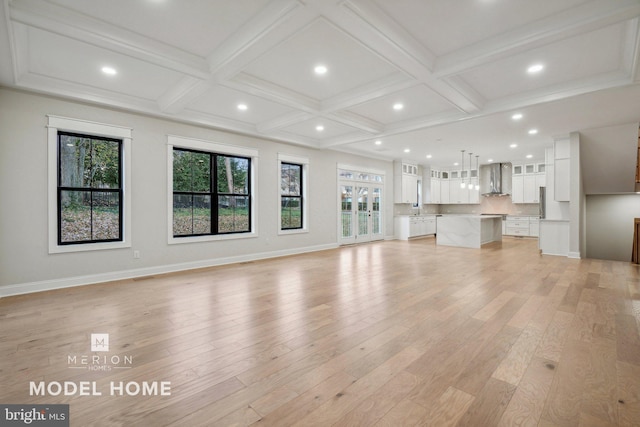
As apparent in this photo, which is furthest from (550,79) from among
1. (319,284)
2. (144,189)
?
(144,189)

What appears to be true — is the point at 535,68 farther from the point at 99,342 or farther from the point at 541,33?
the point at 99,342

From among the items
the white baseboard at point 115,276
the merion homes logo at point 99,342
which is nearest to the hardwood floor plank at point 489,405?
the merion homes logo at point 99,342

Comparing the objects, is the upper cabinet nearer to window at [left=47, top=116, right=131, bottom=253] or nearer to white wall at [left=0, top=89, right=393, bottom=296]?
white wall at [left=0, top=89, right=393, bottom=296]

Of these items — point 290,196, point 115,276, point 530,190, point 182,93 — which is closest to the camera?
point 182,93

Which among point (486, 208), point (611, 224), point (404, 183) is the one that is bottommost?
point (611, 224)

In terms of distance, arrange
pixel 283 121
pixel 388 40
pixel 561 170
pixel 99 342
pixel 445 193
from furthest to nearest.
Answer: pixel 445 193
pixel 561 170
pixel 283 121
pixel 388 40
pixel 99 342

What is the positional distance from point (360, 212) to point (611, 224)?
21.3 feet

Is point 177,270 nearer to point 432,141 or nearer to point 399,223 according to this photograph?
point 432,141

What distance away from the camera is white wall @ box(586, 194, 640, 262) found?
7.29 metres

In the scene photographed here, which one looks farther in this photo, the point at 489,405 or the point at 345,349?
the point at 345,349

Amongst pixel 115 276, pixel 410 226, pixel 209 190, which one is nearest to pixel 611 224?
pixel 410 226

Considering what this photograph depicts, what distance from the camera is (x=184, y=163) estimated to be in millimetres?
5664

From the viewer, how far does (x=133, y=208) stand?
4.93 m

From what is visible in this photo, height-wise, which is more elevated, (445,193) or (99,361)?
(445,193)
